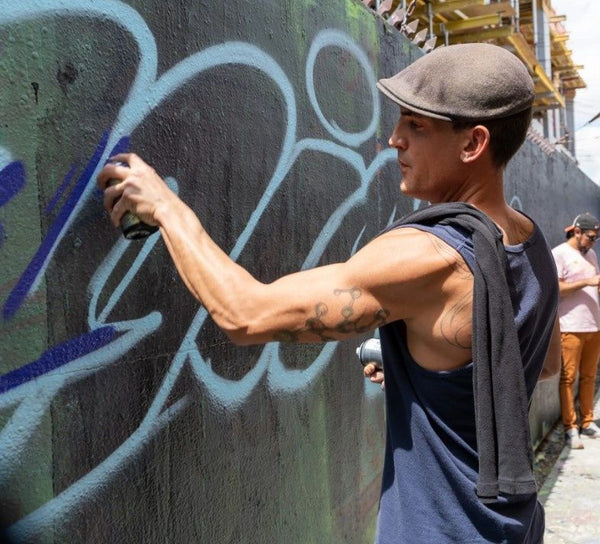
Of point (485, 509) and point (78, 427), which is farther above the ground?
point (78, 427)

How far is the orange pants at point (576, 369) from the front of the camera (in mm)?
6363

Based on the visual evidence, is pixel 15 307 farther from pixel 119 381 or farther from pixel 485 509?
pixel 485 509

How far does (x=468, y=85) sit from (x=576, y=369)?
5489mm

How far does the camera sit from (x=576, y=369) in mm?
6520

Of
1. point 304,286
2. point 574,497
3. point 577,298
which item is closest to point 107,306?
point 304,286

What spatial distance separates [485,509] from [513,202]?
446cm

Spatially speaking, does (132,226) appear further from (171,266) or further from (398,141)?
(398,141)

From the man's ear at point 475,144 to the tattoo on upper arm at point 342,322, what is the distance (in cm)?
43

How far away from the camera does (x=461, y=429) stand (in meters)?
1.65

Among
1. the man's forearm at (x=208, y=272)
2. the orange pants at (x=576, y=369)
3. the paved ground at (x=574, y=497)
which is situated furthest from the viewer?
the orange pants at (x=576, y=369)

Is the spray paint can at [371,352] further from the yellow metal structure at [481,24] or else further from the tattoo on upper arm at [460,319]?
the yellow metal structure at [481,24]

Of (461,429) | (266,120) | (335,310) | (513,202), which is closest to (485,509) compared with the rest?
(461,429)

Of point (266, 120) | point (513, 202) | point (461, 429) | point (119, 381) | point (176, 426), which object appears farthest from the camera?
point (513, 202)

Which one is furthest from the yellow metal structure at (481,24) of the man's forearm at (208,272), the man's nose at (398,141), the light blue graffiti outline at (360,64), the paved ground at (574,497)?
the paved ground at (574,497)
